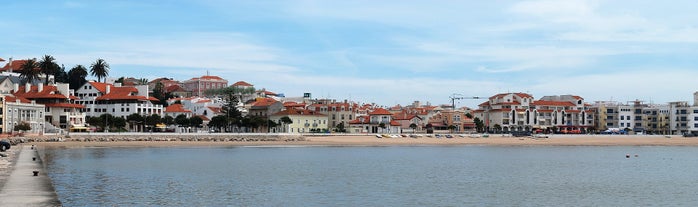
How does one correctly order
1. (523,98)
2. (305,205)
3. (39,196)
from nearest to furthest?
(39,196), (305,205), (523,98)

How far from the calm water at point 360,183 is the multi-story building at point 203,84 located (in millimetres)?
131378

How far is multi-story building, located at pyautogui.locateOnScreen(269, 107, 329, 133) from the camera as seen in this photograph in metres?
121

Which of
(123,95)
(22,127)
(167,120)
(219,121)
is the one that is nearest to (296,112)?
(219,121)

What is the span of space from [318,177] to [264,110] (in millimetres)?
90399

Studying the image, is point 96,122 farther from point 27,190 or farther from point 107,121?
point 27,190

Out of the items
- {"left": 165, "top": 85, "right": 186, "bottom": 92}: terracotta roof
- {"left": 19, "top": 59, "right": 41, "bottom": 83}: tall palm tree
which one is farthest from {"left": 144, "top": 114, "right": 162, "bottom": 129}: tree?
{"left": 165, "top": 85, "right": 186, "bottom": 92}: terracotta roof

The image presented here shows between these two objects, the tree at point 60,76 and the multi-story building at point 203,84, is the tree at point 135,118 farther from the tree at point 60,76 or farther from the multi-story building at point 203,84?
the multi-story building at point 203,84

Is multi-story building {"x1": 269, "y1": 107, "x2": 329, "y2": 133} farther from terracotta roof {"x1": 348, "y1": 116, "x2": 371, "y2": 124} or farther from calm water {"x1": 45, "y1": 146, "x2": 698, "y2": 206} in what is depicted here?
calm water {"x1": 45, "y1": 146, "x2": 698, "y2": 206}

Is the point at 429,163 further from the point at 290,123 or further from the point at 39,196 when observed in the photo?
the point at 290,123

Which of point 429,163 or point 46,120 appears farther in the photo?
point 46,120

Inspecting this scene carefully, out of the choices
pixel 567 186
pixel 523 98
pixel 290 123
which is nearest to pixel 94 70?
pixel 290 123

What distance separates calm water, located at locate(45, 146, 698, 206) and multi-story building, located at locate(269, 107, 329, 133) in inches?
2568

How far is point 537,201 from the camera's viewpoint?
101 ft

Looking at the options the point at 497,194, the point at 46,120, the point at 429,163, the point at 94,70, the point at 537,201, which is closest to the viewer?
the point at 537,201
